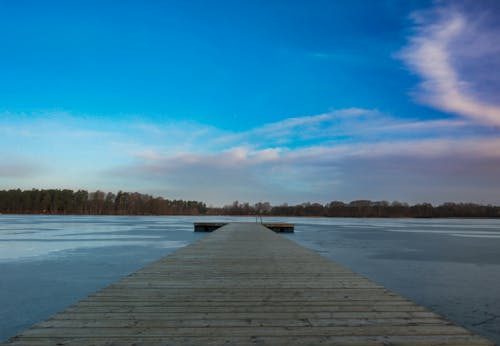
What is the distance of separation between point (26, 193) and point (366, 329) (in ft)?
370

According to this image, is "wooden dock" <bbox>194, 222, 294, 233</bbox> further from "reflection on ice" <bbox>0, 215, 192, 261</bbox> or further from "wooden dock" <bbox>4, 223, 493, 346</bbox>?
"wooden dock" <bbox>4, 223, 493, 346</bbox>

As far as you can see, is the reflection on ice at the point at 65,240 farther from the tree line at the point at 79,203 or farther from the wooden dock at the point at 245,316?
the tree line at the point at 79,203

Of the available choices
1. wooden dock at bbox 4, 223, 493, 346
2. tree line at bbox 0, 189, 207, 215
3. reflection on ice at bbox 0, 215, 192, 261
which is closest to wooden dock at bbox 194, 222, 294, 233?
reflection on ice at bbox 0, 215, 192, 261

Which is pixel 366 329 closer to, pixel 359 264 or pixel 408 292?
pixel 408 292

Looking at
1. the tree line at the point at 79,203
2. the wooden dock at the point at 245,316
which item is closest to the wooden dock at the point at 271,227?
the wooden dock at the point at 245,316

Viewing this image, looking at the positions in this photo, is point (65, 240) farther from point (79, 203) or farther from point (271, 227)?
point (79, 203)

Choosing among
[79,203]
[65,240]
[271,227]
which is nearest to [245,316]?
[65,240]

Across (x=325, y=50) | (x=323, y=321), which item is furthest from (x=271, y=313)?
(x=325, y=50)

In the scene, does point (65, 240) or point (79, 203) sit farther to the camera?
point (79, 203)

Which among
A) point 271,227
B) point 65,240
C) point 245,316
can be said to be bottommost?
point 65,240

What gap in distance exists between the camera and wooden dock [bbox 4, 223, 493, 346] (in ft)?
8.78

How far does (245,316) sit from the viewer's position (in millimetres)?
3270

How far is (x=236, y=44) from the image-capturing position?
17500 mm

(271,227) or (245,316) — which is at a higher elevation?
(245,316)
